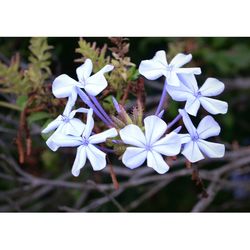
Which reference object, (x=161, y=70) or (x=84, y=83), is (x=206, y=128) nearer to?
(x=161, y=70)

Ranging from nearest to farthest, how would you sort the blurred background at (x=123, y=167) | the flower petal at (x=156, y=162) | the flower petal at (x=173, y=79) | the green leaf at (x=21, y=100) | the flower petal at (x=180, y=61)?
1. the flower petal at (x=156, y=162)
2. the flower petal at (x=173, y=79)
3. the flower petal at (x=180, y=61)
4. the green leaf at (x=21, y=100)
5. the blurred background at (x=123, y=167)

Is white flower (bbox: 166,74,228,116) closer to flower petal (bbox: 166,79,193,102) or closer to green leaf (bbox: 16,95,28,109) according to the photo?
flower petal (bbox: 166,79,193,102)

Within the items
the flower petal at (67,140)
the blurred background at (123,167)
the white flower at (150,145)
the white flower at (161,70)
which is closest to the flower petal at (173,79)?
the white flower at (161,70)

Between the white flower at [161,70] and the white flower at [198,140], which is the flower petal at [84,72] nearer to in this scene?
the white flower at [161,70]

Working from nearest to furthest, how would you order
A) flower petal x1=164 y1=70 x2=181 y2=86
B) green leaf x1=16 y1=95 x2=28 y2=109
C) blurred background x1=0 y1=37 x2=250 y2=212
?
flower petal x1=164 y1=70 x2=181 y2=86
green leaf x1=16 y1=95 x2=28 y2=109
blurred background x1=0 y1=37 x2=250 y2=212

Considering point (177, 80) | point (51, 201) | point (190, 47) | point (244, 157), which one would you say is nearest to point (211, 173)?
point (244, 157)

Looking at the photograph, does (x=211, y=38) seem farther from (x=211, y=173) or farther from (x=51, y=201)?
(x=51, y=201)

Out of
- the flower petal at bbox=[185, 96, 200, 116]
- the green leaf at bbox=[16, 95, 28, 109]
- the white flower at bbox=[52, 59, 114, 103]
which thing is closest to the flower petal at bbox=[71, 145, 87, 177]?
the white flower at bbox=[52, 59, 114, 103]
